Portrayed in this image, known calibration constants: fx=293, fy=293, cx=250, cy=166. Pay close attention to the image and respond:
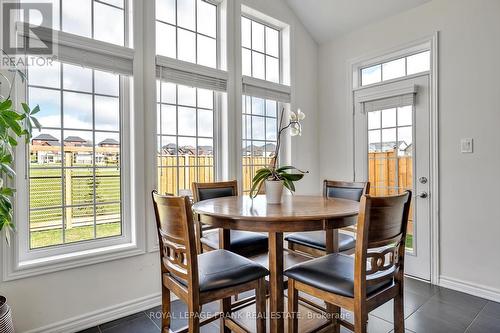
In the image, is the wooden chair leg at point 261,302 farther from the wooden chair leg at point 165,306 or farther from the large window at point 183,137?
the large window at point 183,137

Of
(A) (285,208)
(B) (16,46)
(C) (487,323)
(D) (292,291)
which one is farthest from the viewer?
(C) (487,323)

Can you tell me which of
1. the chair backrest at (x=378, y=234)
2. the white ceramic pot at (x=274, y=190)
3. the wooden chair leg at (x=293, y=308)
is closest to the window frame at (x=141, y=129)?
the white ceramic pot at (x=274, y=190)

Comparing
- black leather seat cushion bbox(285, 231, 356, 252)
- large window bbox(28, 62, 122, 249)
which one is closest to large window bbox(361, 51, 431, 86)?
black leather seat cushion bbox(285, 231, 356, 252)

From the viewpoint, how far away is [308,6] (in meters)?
3.48

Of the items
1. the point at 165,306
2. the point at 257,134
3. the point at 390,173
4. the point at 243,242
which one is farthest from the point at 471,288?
the point at 165,306

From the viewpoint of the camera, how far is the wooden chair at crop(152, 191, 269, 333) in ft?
4.61

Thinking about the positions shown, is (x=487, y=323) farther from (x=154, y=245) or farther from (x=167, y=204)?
(x=154, y=245)

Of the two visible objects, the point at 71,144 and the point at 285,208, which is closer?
the point at 285,208

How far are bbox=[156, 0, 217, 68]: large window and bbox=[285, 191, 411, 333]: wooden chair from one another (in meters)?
2.21

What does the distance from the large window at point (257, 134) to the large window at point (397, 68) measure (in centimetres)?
112

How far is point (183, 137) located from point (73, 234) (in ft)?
3.98

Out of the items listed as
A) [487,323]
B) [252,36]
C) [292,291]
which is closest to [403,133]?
[487,323]

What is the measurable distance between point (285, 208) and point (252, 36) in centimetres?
241

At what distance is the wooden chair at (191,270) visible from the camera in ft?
4.61
